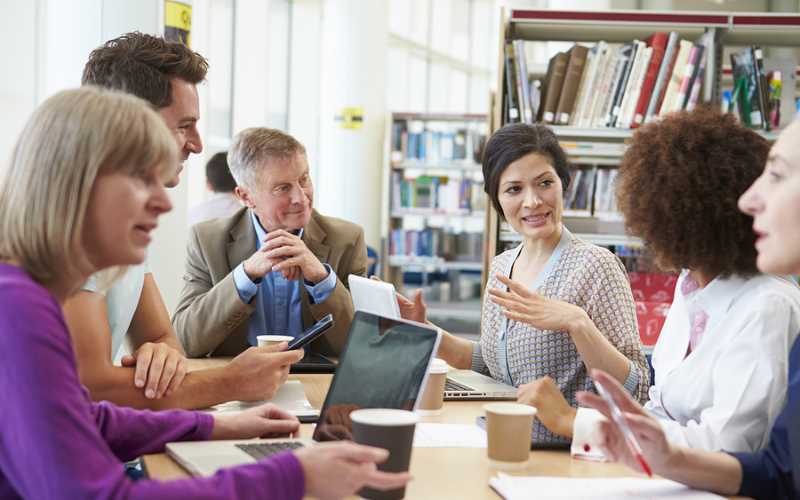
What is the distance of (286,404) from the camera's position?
1.84m

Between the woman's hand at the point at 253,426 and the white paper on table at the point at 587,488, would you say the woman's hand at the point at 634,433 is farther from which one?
the woman's hand at the point at 253,426

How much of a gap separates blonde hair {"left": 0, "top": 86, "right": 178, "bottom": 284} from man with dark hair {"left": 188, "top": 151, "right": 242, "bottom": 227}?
3.67 metres

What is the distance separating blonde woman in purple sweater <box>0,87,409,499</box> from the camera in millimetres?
1023

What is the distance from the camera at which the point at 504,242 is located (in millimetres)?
3754

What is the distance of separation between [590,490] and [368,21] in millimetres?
7202

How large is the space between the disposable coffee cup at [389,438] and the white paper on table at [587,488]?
17 centimetres

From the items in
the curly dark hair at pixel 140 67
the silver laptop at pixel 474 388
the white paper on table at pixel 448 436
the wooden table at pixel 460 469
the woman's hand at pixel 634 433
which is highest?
the curly dark hair at pixel 140 67

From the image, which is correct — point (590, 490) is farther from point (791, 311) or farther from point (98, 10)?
point (98, 10)

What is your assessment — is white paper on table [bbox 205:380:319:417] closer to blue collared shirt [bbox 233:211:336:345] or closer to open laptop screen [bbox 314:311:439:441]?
open laptop screen [bbox 314:311:439:441]

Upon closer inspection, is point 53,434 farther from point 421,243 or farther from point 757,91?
point 421,243

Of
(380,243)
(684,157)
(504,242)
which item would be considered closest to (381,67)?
(380,243)

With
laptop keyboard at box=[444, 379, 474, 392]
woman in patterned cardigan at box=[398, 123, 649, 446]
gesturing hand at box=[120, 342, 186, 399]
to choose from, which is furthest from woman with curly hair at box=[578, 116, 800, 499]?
gesturing hand at box=[120, 342, 186, 399]

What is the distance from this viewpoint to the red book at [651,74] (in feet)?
12.3

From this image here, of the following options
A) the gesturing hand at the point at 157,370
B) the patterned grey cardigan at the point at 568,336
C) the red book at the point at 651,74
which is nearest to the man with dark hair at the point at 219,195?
the red book at the point at 651,74
